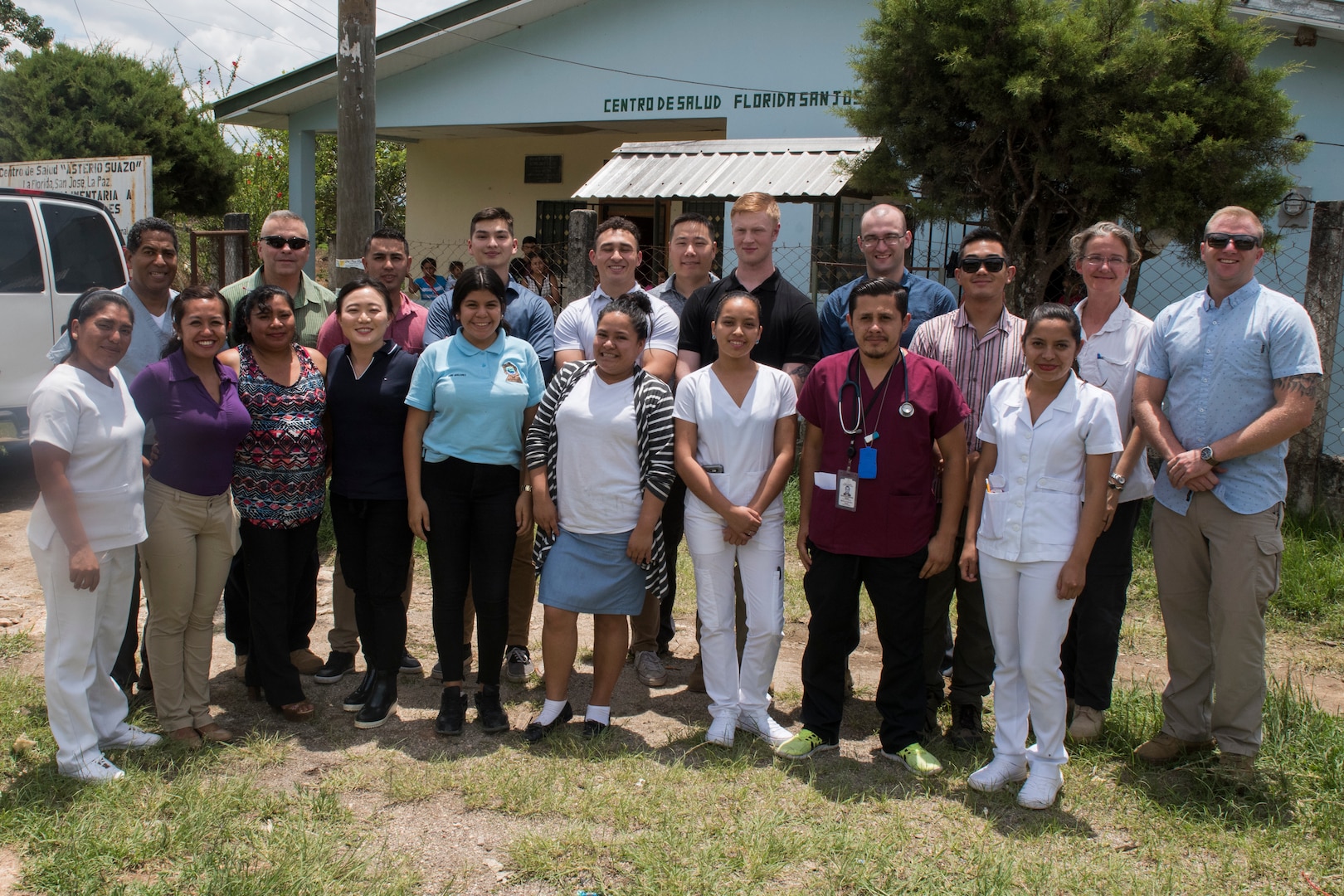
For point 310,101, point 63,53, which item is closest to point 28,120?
point 63,53

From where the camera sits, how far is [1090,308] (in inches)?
157

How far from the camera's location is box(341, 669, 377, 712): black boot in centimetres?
420

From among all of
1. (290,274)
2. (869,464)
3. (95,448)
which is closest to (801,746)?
(869,464)

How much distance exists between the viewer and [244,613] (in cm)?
445

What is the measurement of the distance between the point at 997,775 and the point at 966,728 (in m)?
0.43

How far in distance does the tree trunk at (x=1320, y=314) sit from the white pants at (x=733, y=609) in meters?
4.05

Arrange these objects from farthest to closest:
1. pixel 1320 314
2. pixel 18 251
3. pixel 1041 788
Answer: pixel 18 251, pixel 1320 314, pixel 1041 788

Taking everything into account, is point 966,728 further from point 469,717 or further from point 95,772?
point 95,772

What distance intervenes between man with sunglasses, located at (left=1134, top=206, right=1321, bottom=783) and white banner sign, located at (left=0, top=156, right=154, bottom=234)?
25.2ft

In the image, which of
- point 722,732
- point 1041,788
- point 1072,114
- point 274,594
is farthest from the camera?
point 1072,114

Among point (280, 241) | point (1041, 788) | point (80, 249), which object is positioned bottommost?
point (1041, 788)

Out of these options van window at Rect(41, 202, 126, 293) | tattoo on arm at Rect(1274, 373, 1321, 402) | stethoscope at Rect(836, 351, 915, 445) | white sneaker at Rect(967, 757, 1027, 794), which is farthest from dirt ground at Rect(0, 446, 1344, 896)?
van window at Rect(41, 202, 126, 293)

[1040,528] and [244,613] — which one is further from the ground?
[1040,528]

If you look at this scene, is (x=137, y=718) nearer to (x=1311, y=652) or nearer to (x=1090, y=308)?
(x=1090, y=308)
